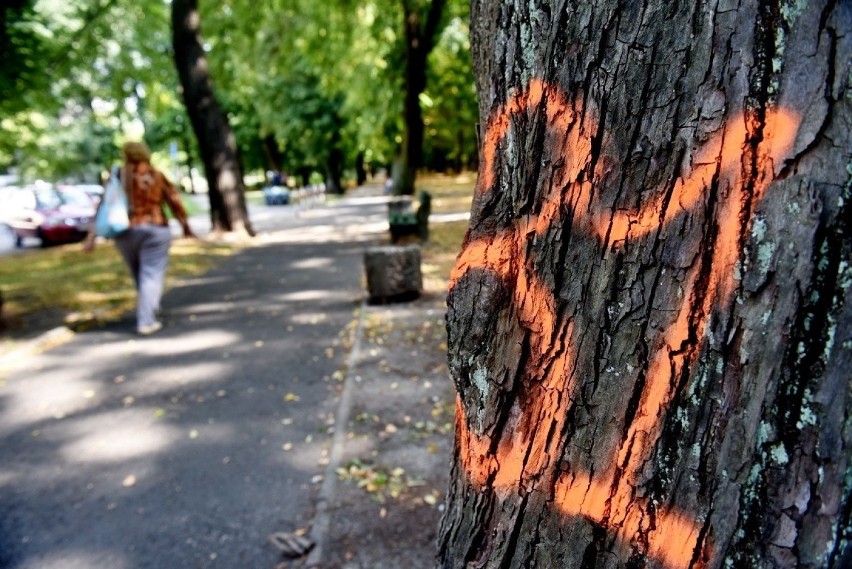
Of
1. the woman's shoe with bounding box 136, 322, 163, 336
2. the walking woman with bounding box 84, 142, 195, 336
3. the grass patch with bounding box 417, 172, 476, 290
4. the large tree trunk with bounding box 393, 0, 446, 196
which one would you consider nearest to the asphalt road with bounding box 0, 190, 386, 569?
the woman's shoe with bounding box 136, 322, 163, 336

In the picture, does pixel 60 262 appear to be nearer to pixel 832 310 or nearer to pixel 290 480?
pixel 290 480

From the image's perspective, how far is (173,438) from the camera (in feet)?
14.2

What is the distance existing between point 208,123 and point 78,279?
5.34 metres

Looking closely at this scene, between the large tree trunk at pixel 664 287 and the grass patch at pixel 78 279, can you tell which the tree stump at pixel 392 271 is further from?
the large tree trunk at pixel 664 287

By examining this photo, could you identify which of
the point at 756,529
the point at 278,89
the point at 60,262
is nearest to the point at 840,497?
the point at 756,529

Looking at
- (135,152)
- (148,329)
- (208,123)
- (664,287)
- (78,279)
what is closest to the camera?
(664,287)

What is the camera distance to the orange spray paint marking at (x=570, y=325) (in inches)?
43.1

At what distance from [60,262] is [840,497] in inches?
597

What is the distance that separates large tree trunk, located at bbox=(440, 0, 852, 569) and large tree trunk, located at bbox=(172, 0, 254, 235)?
1391 centimetres

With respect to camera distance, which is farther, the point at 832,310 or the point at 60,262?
the point at 60,262

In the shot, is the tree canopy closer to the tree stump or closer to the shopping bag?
the shopping bag

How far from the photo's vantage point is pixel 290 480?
3729mm

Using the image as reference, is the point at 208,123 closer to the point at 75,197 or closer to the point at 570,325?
the point at 75,197

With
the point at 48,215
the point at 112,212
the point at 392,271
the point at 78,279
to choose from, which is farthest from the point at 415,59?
the point at 48,215
